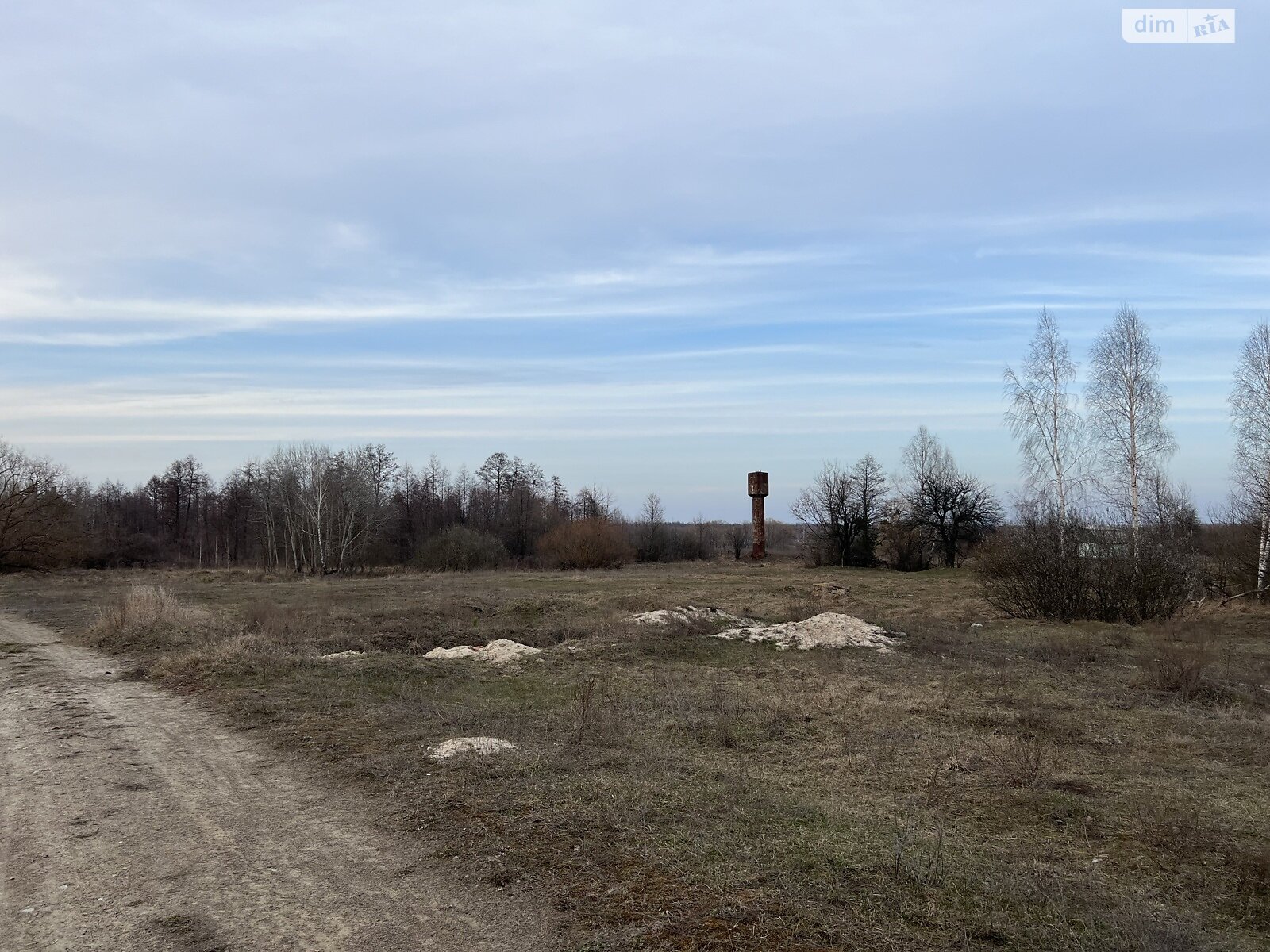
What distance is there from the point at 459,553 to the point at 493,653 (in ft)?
128

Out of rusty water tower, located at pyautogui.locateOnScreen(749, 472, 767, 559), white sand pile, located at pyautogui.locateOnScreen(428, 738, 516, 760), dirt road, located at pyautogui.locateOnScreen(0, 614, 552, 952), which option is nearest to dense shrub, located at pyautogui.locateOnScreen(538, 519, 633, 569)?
rusty water tower, located at pyautogui.locateOnScreen(749, 472, 767, 559)

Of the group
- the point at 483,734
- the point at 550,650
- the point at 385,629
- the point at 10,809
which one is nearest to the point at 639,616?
the point at 550,650

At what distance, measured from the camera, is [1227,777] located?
6.94m

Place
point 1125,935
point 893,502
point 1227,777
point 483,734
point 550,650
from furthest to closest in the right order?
point 893,502
point 550,650
point 483,734
point 1227,777
point 1125,935

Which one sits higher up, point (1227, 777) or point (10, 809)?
point (10, 809)

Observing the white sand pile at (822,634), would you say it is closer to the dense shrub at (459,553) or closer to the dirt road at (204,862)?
the dirt road at (204,862)

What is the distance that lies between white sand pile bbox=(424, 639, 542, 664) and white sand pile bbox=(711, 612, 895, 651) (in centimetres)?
378

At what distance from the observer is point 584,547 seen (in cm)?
5169

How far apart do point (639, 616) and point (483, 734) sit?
953 centimetres

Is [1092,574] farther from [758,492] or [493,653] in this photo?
[758,492]

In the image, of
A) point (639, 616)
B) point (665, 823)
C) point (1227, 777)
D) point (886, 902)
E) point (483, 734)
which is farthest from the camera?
point (639, 616)

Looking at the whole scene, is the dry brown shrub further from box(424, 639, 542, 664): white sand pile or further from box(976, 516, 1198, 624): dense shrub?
box(424, 639, 542, 664): white sand pile

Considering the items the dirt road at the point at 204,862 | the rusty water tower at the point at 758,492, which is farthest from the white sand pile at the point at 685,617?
the rusty water tower at the point at 758,492

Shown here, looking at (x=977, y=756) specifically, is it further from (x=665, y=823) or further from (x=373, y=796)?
(x=373, y=796)
